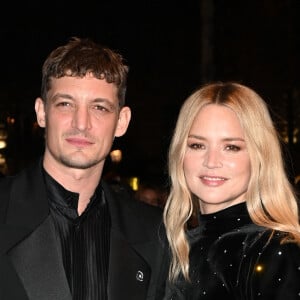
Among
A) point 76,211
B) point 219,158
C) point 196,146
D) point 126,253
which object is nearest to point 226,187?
point 219,158

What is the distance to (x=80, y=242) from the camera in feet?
9.45

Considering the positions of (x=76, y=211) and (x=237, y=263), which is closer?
(x=237, y=263)

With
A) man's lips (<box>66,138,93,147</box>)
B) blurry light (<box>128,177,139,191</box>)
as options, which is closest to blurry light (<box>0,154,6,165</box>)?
blurry light (<box>128,177,139,191</box>)

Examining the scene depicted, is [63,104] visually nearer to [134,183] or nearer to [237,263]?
[237,263]

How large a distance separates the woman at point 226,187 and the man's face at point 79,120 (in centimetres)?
47

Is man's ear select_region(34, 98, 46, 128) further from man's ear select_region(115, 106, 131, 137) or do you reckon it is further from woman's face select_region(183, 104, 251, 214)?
woman's face select_region(183, 104, 251, 214)

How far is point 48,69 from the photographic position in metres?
3.14

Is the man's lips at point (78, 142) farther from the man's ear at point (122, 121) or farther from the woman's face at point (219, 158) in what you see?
the woman's face at point (219, 158)

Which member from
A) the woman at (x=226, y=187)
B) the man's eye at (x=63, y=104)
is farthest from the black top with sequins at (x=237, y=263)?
the man's eye at (x=63, y=104)

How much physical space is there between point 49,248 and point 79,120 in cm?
73

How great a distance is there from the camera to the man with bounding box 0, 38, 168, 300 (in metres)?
2.73

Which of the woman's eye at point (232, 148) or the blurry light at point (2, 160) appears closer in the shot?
the woman's eye at point (232, 148)

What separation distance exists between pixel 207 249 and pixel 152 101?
18.0 meters

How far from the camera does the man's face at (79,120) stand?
297 centimetres
